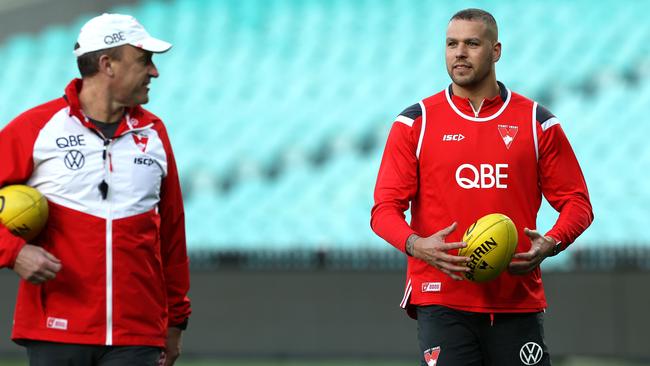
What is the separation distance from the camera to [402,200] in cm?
446

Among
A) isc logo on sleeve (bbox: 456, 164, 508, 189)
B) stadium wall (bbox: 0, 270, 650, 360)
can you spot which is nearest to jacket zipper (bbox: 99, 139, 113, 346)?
isc logo on sleeve (bbox: 456, 164, 508, 189)

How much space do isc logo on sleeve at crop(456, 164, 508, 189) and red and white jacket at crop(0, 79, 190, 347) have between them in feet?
3.90

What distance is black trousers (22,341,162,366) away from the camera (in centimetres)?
396

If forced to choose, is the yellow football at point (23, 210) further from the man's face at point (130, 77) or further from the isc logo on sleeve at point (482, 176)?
the isc logo on sleeve at point (482, 176)

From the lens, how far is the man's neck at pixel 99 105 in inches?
165

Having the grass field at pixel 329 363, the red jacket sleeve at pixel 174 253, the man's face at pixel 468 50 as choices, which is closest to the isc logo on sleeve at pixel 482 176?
the man's face at pixel 468 50

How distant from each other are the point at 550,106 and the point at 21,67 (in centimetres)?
607

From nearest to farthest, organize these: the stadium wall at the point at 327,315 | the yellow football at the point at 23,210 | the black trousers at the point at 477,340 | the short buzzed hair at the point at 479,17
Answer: the yellow football at the point at 23,210, the black trousers at the point at 477,340, the short buzzed hair at the point at 479,17, the stadium wall at the point at 327,315

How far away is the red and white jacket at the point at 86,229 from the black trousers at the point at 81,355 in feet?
0.10

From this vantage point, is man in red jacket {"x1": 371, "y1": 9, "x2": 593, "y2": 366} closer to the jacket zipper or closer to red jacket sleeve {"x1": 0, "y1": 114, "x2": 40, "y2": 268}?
Result: the jacket zipper

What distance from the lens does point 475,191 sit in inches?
174

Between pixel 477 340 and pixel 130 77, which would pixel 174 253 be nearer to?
pixel 130 77

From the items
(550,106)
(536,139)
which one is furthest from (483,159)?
(550,106)

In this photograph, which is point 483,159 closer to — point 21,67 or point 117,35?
point 117,35
